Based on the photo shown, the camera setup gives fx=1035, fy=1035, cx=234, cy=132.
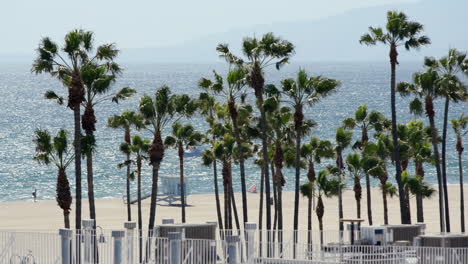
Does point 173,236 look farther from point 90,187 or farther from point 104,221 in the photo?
point 104,221

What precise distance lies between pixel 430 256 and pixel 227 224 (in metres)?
27.5

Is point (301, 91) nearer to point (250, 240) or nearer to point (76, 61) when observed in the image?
point (76, 61)

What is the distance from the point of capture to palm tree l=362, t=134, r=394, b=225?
1996 inches

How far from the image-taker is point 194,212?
77.9 m

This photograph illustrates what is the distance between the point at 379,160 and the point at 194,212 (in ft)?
95.6

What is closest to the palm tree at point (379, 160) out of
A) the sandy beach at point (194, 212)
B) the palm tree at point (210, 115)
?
the palm tree at point (210, 115)

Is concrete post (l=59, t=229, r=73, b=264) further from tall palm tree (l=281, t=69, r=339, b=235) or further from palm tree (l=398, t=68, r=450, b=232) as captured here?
palm tree (l=398, t=68, r=450, b=232)

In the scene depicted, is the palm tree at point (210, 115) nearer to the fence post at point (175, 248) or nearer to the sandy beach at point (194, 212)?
the sandy beach at point (194, 212)

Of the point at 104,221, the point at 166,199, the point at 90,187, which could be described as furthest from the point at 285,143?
the point at 166,199

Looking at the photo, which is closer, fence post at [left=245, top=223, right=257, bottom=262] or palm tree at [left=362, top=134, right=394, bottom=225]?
fence post at [left=245, top=223, right=257, bottom=262]

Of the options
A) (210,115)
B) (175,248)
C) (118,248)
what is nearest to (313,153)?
(210,115)

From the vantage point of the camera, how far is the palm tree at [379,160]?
5069 centimetres

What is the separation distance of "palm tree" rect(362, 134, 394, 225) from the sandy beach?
36.9 ft

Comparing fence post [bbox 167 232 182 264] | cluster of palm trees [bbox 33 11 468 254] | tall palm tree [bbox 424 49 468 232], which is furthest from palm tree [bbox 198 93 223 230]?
fence post [bbox 167 232 182 264]
